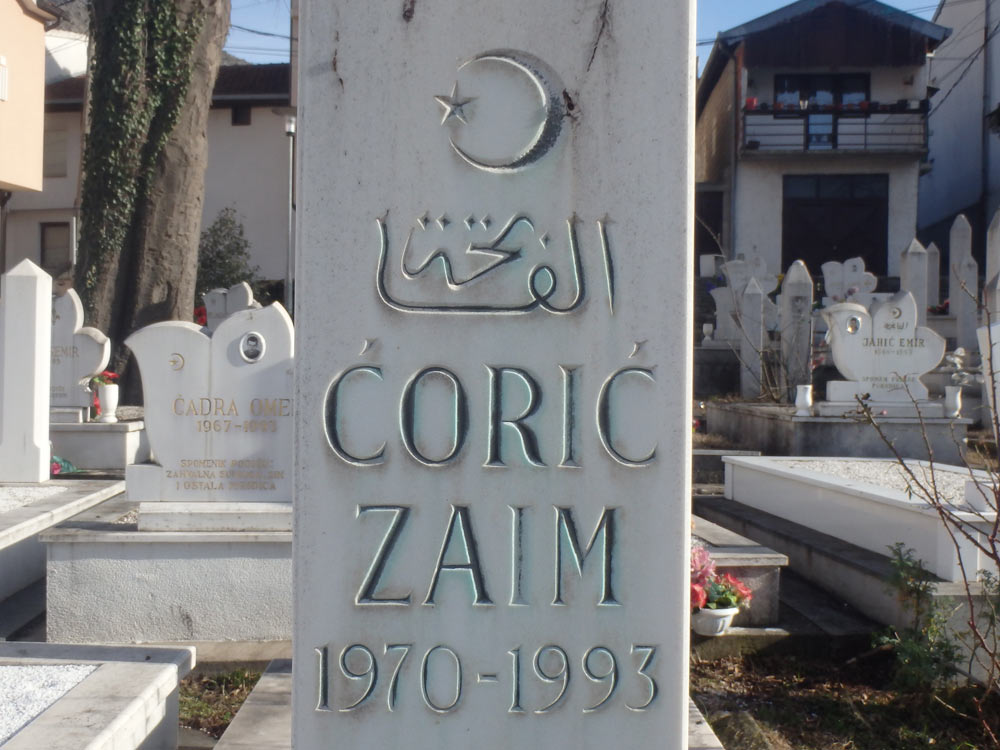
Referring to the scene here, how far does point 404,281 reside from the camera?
6.46 ft

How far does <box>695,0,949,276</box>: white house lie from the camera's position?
24953 millimetres

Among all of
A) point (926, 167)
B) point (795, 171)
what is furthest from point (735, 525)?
point (926, 167)

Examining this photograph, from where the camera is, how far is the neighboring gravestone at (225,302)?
14930 millimetres

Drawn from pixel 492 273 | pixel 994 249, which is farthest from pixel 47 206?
pixel 492 273

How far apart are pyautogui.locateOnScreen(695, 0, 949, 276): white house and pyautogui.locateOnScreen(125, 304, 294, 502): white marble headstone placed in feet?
67.4

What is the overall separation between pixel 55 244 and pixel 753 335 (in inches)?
739

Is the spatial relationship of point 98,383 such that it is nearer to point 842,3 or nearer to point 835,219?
point 835,219

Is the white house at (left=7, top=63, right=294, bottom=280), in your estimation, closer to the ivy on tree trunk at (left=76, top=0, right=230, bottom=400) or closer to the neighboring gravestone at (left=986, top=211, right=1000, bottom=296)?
the ivy on tree trunk at (left=76, top=0, right=230, bottom=400)

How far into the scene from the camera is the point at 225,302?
1552 cm

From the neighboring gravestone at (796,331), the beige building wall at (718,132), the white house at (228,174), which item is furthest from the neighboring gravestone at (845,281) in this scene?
the white house at (228,174)

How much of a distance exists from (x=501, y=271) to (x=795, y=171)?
2525 cm

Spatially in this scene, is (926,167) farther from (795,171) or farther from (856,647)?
(856,647)

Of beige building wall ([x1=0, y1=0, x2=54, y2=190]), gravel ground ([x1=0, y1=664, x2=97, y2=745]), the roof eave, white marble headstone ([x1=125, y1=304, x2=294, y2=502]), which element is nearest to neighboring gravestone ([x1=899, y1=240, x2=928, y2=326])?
the roof eave

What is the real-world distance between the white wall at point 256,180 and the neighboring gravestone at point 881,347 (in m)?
A: 16.4
